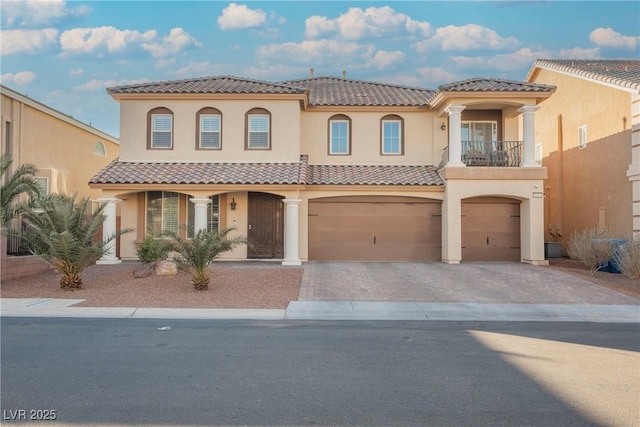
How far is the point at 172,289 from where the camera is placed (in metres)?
14.2

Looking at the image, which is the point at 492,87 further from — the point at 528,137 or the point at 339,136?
the point at 339,136

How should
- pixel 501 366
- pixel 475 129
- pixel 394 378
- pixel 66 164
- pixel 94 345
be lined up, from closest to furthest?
pixel 394 378
pixel 501 366
pixel 94 345
pixel 475 129
pixel 66 164

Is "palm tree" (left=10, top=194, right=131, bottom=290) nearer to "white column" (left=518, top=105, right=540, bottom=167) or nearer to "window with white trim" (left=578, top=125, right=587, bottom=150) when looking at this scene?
"white column" (left=518, top=105, right=540, bottom=167)

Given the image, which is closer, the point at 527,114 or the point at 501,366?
the point at 501,366

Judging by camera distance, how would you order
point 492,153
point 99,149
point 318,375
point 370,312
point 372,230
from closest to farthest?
point 318,375 → point 370,312 → point 372,230 → point 492,153 → point 99,149

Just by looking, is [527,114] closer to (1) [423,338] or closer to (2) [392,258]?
(2) [392,258]

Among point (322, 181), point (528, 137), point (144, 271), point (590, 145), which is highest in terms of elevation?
point (528, 137)

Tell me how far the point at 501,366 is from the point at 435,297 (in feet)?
20.7

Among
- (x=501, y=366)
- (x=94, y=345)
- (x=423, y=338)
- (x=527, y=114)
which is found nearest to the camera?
(x=501, y=366)

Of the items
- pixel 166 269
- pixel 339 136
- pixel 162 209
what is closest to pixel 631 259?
pixel 339 136

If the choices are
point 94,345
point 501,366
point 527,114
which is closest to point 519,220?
point 527,114

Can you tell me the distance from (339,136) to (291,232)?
537 centimetres

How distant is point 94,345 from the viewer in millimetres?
8281

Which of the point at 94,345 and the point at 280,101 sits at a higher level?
the point at 280,101
